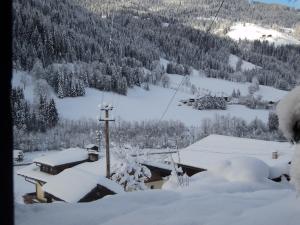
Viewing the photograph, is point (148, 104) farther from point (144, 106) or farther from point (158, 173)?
point (158, 173)

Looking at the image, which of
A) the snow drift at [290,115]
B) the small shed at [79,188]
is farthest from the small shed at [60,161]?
the snow drift at [290,115]

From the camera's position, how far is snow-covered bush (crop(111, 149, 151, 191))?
1304 centimetres

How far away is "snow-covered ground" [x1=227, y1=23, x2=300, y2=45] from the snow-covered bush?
80.1 m

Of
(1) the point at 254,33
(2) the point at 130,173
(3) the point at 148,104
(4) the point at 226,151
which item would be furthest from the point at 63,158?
(1) the point at 254,33

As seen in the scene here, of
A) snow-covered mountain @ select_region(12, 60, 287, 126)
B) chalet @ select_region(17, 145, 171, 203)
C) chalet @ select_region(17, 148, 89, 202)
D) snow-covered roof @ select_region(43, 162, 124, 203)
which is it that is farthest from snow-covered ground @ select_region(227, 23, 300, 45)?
snow-covered roof @ select_region(43, 162, 124, 203)

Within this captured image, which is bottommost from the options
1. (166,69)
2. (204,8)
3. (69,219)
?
(69,219)

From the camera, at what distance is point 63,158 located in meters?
17.7

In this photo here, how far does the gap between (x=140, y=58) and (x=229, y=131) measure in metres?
26.4

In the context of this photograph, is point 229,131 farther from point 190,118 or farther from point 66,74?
point 66,74

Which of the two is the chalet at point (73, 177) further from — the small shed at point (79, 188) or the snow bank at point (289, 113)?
the snow bank at point (289, 113)

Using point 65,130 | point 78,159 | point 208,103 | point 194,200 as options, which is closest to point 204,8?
point 208,103

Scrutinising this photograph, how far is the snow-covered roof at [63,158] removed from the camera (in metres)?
17.0

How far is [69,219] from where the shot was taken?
1.96m

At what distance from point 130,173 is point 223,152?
14.5 ft
